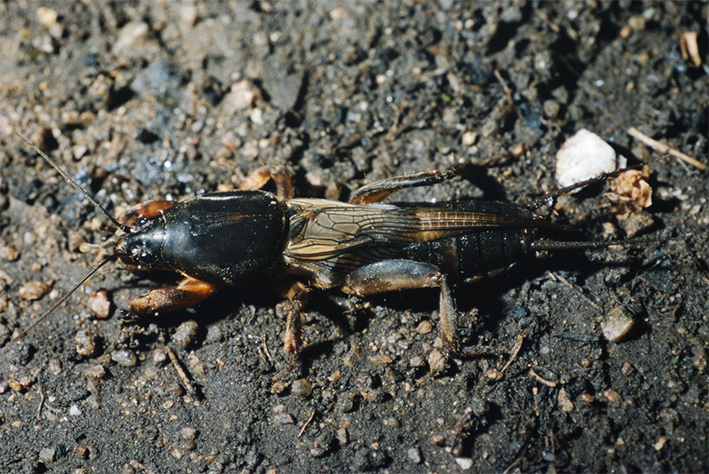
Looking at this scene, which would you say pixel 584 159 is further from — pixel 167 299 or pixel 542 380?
pixel 167 299

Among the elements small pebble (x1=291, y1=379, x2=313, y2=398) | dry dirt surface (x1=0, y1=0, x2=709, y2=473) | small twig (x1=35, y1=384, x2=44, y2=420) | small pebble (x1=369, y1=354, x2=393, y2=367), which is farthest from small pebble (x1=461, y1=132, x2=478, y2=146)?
small twig (x1=35, y1=384, x2=44, y2=420)

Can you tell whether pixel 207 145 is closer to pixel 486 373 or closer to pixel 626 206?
pixel 486 373

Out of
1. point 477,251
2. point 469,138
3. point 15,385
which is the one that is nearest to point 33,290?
point 15,385

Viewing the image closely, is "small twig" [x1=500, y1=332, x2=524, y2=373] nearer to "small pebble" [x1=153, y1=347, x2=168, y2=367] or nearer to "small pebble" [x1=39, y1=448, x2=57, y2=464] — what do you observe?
"small pebble" [x1=153, y1=347, x2=168, y2=367]

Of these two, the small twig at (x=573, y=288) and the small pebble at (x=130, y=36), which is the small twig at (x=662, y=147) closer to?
the small twig at (x=573, y=288)

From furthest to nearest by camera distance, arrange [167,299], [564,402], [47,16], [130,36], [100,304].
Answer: [47,16]
[130,36]
[100,304]
[167,299]
[564,402]

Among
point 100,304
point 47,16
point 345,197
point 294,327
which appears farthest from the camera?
point 47,16

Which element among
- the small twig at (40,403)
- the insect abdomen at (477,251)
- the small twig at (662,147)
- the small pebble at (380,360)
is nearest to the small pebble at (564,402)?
the insect abdomen at (477,251)
